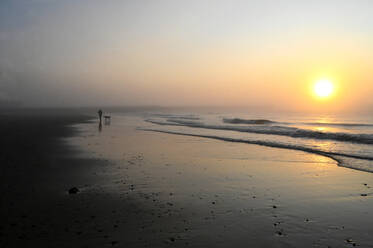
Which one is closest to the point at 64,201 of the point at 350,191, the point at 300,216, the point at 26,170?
the point at 26,170

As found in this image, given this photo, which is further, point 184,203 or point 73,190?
point 73,190

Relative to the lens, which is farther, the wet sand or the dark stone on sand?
the dark stone on sand

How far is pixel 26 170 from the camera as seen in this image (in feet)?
39.4

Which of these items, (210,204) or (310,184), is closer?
(210,204)

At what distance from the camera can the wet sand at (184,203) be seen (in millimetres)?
5832

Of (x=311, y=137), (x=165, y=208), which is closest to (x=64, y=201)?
(x=165, y=208)

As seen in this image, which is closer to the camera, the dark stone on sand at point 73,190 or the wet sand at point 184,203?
the wet sand at point 184,203

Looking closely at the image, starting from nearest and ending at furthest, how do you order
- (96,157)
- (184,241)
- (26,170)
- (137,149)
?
1. (184,241)
2. (26,170)
3. (96,157)
4. (137,149)

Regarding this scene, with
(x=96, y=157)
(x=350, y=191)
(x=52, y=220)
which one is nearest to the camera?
(x=52, y=220)

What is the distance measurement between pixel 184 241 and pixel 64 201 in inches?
173

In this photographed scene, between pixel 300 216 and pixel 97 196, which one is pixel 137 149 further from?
pixel 300 216

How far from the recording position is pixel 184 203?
8.11 metres

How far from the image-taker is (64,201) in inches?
321

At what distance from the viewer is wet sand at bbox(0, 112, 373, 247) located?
5832 mm
